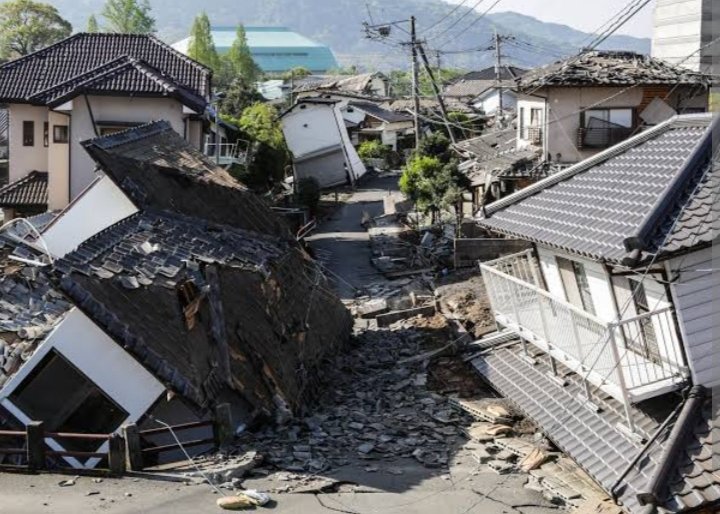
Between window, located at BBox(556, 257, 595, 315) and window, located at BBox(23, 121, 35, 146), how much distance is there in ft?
80.9

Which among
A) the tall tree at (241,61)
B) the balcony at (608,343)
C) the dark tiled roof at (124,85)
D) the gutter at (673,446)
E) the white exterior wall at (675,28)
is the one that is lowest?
the gutter at (673,446)

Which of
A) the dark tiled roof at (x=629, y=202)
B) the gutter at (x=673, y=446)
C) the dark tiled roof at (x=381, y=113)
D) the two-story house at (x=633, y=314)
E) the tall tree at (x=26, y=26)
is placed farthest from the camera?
the tall tree at (x=26, y=26)

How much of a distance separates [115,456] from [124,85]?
19047 millimetres

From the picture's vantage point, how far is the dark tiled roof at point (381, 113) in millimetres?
65738

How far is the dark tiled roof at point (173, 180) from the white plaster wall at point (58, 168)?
7225 mm

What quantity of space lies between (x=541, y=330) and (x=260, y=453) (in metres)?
4.76

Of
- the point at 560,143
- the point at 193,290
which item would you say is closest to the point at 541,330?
the point at 193,290

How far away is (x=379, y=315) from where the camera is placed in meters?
24.5

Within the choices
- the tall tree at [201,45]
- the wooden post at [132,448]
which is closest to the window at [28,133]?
the wooden post at [132,448]

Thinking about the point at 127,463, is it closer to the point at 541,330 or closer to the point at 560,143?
the point at 541,330

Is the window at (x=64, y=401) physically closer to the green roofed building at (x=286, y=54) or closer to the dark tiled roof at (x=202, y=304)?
the dark tiled roof at (x=202, y=304)

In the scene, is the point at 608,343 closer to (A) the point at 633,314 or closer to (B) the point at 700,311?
(B) the point at 700,311

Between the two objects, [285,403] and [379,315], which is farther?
[379,315]

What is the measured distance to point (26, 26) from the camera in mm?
72812
